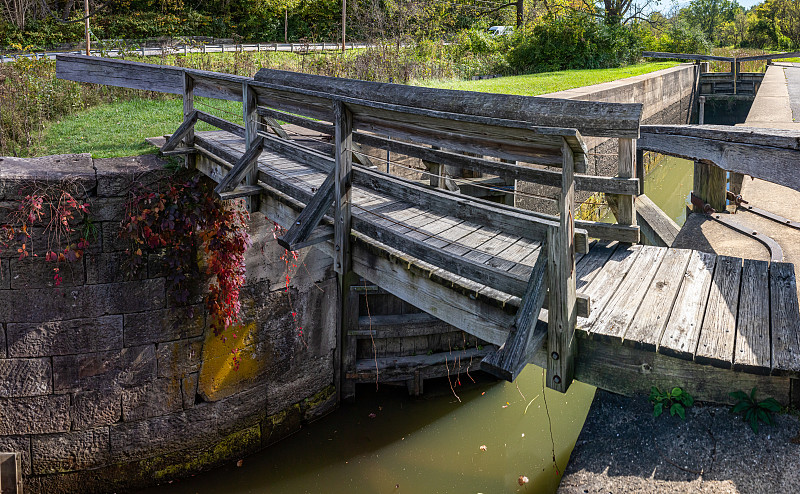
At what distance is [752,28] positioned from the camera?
43438 mm

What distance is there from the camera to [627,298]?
3301mm

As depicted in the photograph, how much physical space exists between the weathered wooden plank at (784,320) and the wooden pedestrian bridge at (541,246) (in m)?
0.01

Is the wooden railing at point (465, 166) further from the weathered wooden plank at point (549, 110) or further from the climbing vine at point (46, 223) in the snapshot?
the climbing vine at point (46, 223)

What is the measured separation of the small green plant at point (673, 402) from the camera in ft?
8.61

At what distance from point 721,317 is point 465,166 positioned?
5.51ft

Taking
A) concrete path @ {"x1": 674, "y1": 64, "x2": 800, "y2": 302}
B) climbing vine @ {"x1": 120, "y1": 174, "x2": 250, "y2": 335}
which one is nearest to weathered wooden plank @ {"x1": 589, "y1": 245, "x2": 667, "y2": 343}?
concrete path @ {"x1": 674, "y1": 64, "x2": 800, "y2": 302}

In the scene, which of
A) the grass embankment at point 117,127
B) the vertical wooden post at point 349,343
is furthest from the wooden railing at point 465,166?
the vertical wooden post at point 349,343

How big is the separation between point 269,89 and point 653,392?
11.2 ft

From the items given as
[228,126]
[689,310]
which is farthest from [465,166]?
[228,126]

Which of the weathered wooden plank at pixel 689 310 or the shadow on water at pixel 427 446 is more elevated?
the weathered wooden plank at pixel 689 310

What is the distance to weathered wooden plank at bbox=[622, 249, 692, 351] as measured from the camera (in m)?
2.81

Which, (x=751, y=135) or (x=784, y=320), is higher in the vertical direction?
(x=751, y=135)

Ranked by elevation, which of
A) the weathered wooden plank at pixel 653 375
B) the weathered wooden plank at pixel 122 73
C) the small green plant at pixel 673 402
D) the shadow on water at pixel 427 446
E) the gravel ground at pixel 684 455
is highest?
the weathered wooden plank at pixel 122 73

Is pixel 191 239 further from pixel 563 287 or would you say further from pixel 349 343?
pixel 563 287
